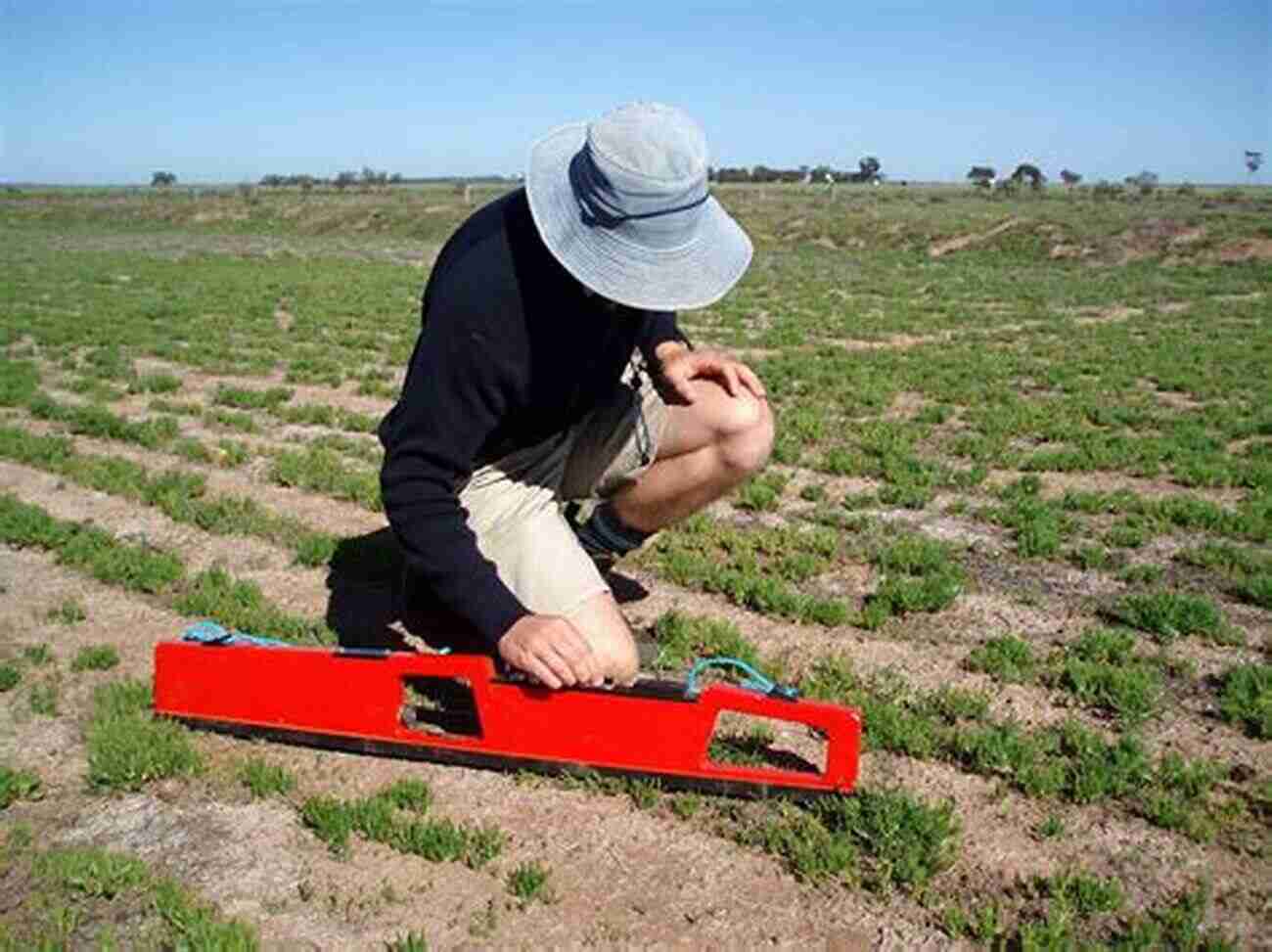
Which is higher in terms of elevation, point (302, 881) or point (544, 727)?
point (544, 727)

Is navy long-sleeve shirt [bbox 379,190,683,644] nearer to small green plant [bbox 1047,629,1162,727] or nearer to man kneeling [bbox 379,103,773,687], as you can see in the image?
man kneeling [bbox 379,103,773,687]

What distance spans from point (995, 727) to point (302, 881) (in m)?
2.46

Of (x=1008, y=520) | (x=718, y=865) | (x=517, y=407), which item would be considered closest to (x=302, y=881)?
(x=718, y=865)

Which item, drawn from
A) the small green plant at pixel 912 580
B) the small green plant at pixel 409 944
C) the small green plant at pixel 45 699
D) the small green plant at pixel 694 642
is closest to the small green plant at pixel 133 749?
the small green plant at pixel 45 699

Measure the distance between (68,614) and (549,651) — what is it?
2938 millimetres

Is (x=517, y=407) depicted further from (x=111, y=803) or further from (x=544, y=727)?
(x=111, y=803)

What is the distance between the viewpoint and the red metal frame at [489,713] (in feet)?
10.8

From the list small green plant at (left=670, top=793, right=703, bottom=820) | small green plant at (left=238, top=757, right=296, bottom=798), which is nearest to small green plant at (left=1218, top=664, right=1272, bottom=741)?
small green plant at (left=670, top=793, right=703, bottom=820)

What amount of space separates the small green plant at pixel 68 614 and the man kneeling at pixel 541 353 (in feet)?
7.23

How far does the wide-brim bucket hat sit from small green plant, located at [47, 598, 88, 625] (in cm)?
321

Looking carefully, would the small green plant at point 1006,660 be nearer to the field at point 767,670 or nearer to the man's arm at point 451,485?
the field at point 767,670

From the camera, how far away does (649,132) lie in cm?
296

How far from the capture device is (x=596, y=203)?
9.74 ft

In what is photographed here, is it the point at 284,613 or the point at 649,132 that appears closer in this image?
the point at 649,132
